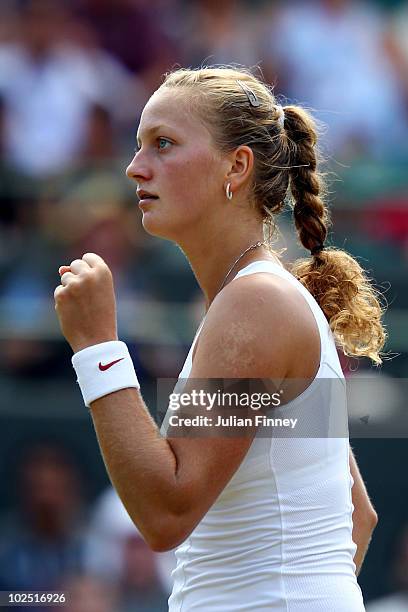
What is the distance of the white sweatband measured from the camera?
204 cm

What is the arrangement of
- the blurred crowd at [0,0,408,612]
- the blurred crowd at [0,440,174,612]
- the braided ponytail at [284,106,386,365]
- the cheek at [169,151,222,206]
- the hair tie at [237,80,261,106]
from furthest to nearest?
the blurred crowd at [0,0,408,612] < the blurred crowd at [0,440,174,612] < the braided ponytail at [284,106,386,365] < the hair tie at [237,80,261,106] < the cheek at [169,151,222,206]

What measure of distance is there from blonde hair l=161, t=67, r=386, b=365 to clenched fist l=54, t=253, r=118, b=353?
39 centimetres

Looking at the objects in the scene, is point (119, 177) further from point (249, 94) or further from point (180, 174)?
point (180, 174)

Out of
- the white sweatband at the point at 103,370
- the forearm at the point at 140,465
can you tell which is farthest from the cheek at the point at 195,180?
the forearm at the point at 140,465

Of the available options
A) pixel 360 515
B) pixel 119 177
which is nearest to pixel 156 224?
pixel 360 515

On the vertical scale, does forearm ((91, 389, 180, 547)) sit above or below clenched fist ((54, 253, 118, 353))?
below

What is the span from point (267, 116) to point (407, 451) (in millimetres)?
2969

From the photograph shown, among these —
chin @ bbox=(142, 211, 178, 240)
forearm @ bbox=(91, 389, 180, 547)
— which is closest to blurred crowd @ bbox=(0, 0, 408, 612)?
chin @ bbox=(142, 211, 178, 240)

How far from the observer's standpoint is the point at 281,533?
6.72 ft

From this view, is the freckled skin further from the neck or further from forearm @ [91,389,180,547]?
forearm @ [91,389,180,547]

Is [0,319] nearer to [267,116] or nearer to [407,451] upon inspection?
[407,451]

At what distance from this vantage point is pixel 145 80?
22.2ft

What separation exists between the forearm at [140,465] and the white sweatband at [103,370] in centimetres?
4

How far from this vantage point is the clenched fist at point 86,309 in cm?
212
